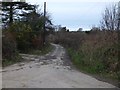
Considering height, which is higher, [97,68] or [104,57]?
[104,57]

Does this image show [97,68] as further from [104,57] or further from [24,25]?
[24,25]

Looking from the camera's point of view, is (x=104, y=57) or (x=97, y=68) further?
(x=104, y=57)

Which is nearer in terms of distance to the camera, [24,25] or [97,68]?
[97,68]

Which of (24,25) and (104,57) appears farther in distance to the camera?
(24,25)

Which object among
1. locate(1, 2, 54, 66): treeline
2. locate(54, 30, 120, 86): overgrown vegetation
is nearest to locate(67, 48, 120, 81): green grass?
locate(54, 30, 120, 86): overgrown vegetation

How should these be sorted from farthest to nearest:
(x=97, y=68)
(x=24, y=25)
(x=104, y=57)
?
(x=24, y=25) < (x=104, y=57) < (x=97, y=68)

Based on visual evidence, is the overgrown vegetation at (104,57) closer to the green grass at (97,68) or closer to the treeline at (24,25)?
the green grass at (97,68)

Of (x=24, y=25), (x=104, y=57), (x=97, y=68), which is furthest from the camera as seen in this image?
(x=24, y=25)

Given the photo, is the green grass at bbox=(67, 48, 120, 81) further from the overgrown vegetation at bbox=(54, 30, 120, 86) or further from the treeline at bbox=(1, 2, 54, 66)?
the treeline at bbox=(1, 2, 54, 66)

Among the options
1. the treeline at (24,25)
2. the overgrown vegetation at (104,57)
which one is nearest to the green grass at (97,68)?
the overgrown vegetation at (104,57)

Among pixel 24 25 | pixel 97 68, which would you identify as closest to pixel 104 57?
pixel 97 68

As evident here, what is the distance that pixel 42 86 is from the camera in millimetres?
14938

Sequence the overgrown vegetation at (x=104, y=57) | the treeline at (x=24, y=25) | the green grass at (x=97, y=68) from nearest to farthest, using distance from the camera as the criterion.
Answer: the green grass at (x=97, y=68), the overgrown vegetation at (x=104, y=57), the treeline at (x=24, y=25)

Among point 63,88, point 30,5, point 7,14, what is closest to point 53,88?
point 63,88
